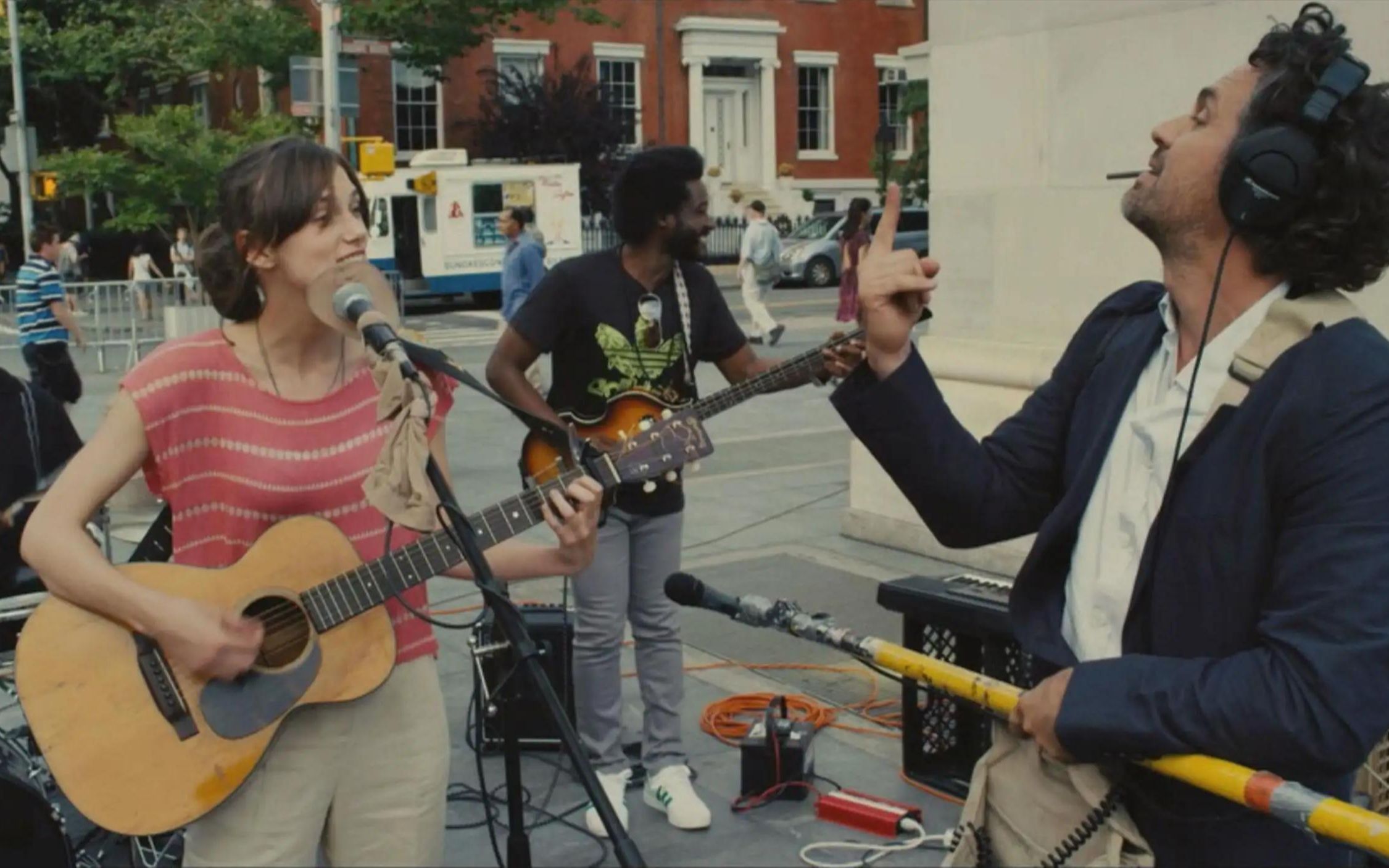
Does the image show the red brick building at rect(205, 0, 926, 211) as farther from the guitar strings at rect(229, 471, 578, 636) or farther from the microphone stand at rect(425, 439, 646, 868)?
the microphone stand at rect(425, 439, 646, 868)

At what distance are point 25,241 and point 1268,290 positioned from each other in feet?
120

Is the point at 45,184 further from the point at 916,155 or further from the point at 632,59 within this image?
the point at 916,155

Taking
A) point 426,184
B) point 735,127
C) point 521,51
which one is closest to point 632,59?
point 521,51

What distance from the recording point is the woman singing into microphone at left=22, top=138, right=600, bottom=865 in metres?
2.77

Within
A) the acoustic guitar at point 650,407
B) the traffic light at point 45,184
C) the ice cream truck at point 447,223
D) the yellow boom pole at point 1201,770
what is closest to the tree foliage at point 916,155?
the ice cream truck at point 447,223

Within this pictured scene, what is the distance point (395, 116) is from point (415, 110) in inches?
22.5

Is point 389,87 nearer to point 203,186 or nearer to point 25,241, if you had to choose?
point 203,186

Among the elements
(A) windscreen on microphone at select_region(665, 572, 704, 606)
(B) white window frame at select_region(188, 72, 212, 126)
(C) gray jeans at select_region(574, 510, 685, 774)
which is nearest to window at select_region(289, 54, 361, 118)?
(C) gray jeans at select_region(574, 510, 685, 774)

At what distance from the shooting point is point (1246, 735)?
1.87m

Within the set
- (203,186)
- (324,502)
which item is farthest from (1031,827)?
(203,186)

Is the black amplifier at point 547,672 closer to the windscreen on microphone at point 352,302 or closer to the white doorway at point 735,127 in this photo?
the windscreen on microphone at point 352,302

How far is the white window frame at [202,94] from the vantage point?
38688mm

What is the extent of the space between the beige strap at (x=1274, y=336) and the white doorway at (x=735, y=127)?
38457mm

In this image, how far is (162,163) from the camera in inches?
1235
